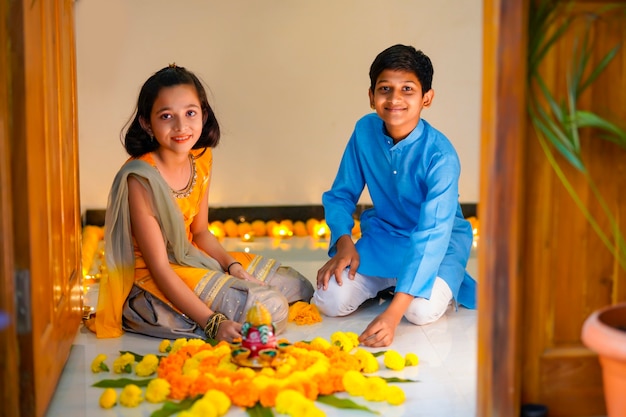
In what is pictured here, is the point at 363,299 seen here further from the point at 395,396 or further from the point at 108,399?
the point at 108,399

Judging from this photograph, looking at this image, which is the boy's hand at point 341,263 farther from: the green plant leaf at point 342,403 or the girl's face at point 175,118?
the green plant leaf at point 342,403

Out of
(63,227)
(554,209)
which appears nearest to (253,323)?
(63,227)

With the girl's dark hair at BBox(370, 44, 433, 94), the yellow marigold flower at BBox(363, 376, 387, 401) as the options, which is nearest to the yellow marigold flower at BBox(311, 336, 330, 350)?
the yellow marigold flower at BBox(363, 376, 387, 401)

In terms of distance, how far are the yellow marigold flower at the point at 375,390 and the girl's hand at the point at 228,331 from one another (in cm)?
64

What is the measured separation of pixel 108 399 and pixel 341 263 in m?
1.35

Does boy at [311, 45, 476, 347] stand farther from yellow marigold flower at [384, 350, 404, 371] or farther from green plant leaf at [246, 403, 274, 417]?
green plant leaf at [246, 403, 274, 417]

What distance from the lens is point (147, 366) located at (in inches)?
117

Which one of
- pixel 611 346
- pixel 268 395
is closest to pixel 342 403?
pixel 268 395

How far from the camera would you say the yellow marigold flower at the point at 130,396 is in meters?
2.70

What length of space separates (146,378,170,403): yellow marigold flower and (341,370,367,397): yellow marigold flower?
54 cm

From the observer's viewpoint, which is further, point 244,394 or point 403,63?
point 403,63

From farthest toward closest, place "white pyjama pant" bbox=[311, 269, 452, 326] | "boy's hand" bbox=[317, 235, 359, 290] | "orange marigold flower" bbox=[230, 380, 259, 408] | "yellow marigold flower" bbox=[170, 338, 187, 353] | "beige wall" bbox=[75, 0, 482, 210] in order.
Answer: "beige wall" bbox=[75, 0, 482, 210]
"boy's hand" bbox=[317, 235, 359, 290]
"white pyjama pant" bbox=[311, 269, 452, 326]
"yellow marigold flower" bbox=[170, 338, 187, 353]
"orange marigold flower" bbox=[230, 380, 259, 408]

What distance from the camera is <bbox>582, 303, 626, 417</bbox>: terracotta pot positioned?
7.01 ft

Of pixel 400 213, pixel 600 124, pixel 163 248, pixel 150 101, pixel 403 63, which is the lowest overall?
pixel 163 248
